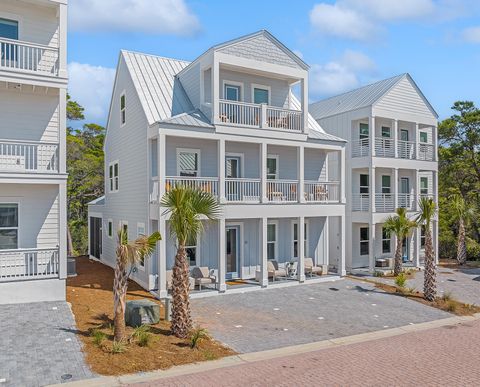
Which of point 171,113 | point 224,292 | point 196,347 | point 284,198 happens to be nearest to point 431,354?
point 196,347

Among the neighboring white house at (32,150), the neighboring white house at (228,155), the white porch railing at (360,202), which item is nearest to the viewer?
the neighboring white house at (32,150)

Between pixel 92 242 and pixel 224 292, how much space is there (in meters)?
13.0

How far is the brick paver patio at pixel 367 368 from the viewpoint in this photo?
8.97m

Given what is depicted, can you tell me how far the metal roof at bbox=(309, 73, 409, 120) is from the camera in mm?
24016

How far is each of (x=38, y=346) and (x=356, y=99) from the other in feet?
71.9

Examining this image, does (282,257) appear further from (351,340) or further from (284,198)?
(351,340)

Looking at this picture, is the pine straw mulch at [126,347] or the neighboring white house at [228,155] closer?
the pine straw mulch at [126,347]

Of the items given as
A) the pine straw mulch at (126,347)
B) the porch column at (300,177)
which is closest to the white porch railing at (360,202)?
the porch column at (300,177)

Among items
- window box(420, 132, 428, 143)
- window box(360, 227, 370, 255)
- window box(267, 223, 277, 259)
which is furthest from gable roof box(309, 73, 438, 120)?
window box(267, 223, 277, 259)

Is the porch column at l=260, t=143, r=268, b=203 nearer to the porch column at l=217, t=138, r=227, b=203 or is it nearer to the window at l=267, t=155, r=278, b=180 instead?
the porch column at l=217, t=138, r=227, b=203

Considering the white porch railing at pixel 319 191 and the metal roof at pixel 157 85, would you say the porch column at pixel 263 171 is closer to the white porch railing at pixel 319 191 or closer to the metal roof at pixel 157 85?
the white porch railing at pixel 319 191

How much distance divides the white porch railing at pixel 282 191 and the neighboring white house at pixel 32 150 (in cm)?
901

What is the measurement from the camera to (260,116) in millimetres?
18328

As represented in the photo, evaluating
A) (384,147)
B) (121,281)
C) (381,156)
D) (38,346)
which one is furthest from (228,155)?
(38,346)
